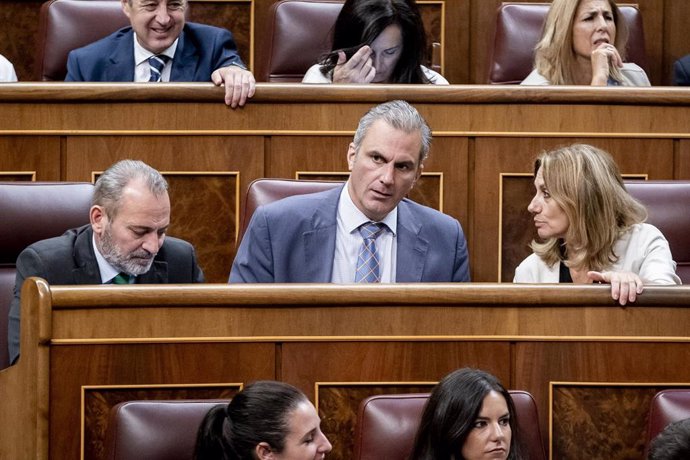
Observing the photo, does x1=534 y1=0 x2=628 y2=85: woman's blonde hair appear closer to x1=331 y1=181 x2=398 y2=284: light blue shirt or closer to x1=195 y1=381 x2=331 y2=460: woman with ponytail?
x1=331 y1=181 x2=398 y2=284: light blue shirt

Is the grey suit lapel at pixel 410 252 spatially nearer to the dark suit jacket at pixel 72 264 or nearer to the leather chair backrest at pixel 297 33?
the dark suit jacket at pixel 72 264

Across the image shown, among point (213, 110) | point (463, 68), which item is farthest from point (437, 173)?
point (463, 68)

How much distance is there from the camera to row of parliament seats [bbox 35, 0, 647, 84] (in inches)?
66.6

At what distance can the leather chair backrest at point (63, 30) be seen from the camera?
1687 millimetres

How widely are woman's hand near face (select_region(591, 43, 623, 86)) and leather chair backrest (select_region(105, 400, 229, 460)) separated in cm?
78

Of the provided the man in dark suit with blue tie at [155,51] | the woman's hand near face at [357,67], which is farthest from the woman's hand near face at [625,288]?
the man in dark suit with blue tie at [155,51]

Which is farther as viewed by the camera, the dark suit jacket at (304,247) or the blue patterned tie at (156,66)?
the blue patterned tie at (156,66)

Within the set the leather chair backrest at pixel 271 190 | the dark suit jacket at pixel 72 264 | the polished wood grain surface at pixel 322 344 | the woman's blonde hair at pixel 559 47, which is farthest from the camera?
the woman's blonde hair at pixel 559 47

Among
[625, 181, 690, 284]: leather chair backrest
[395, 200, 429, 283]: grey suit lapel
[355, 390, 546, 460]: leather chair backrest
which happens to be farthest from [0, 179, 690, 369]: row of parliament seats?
[355, 390, 546, 460]: leather chair backrest

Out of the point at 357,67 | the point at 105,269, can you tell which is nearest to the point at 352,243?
the point at 105,269

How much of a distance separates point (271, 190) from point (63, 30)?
19.2 inches

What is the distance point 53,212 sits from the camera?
4.22 feet

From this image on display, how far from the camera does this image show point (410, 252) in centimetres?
127

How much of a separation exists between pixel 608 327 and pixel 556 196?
0.21m
